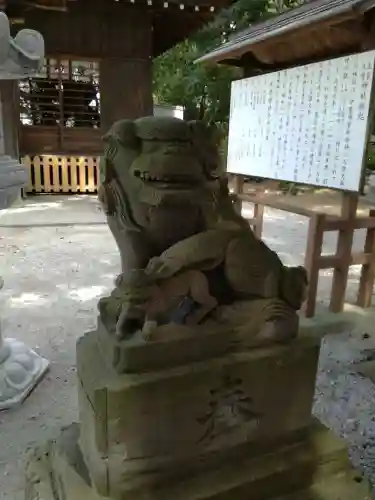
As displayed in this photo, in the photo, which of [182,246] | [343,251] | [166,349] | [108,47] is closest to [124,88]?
[108,47]

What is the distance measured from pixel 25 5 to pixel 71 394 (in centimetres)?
571

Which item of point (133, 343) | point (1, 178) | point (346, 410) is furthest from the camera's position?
point (346, 410)

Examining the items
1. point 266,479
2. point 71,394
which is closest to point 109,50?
point 71,394

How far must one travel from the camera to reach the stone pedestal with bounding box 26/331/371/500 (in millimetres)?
1056

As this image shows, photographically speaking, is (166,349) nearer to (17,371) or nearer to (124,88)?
(17,371)

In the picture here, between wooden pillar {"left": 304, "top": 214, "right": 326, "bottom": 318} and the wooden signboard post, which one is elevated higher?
the wooden signboard post

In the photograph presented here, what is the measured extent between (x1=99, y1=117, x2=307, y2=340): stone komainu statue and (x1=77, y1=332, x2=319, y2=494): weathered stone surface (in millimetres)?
98

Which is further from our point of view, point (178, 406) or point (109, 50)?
point (109, 50)

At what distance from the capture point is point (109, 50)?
746 cm

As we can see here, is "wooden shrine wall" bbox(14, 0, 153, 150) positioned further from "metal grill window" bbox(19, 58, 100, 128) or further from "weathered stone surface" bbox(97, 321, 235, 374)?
"weathered stone surface" bbox(97, 321, 235, 374)

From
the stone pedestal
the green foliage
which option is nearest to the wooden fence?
the green foliage

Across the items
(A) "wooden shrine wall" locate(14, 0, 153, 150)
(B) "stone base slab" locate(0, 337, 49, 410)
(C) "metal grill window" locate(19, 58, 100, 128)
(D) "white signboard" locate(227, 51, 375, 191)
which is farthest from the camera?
(C) "metal grill window" locate(19, 58, 100, 128)

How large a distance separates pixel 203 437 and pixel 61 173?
877 cm

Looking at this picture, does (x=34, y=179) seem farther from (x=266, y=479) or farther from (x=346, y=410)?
(x=266, y=479)
